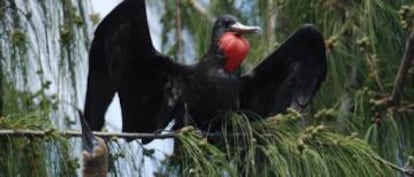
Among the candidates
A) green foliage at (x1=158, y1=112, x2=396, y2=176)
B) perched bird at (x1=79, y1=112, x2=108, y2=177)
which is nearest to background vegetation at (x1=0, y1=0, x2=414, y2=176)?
green foliage at (x1=158, y1=112, x2=396, y2=176)

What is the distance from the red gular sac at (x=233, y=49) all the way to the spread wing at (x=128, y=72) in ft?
0.42

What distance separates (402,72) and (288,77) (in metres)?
0.24

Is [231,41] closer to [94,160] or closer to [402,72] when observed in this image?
[402,72]

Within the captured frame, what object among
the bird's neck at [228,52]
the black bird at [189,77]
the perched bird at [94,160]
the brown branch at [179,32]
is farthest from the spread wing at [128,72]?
the brown branch at [179,32]

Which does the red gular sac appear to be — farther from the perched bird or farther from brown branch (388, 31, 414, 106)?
the perched bird

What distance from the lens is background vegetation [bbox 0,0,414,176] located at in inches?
84.3

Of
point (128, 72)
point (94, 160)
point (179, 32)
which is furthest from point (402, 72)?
point (179, 32)

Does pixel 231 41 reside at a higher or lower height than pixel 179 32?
lower

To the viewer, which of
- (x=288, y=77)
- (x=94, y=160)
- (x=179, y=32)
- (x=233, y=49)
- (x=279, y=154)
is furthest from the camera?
(x=179, y=32)

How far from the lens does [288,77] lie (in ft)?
9.22

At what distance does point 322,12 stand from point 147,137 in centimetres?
98

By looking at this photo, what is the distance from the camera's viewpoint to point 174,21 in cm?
421

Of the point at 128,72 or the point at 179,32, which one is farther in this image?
the point at 179,32

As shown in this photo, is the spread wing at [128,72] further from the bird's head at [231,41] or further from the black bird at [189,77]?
the bird's head at [231,41]
